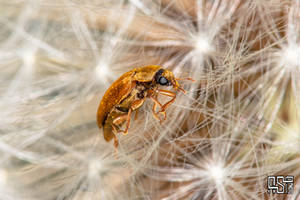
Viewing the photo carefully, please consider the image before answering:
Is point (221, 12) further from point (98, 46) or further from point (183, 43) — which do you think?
point (98, 46)

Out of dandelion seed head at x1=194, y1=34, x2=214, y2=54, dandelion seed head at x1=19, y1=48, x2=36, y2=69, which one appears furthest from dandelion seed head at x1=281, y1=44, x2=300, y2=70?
dandelion seed head at x1=19, y1=48, x2=36, y2=69

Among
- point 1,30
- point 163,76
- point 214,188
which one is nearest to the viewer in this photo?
point 163,76

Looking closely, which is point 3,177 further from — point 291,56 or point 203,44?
point 291,56

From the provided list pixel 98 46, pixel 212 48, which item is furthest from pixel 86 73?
pixel 212 48

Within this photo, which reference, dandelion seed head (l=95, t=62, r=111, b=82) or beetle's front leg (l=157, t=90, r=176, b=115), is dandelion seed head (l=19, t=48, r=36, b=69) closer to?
dandelion seed head (l=95, t=62, r=111, b=82)

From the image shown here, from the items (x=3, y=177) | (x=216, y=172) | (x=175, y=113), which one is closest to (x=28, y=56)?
(x=3, y=177)

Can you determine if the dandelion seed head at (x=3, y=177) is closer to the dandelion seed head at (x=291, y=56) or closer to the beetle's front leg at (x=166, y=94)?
the beetle's front leg at (x=166, y=94)
